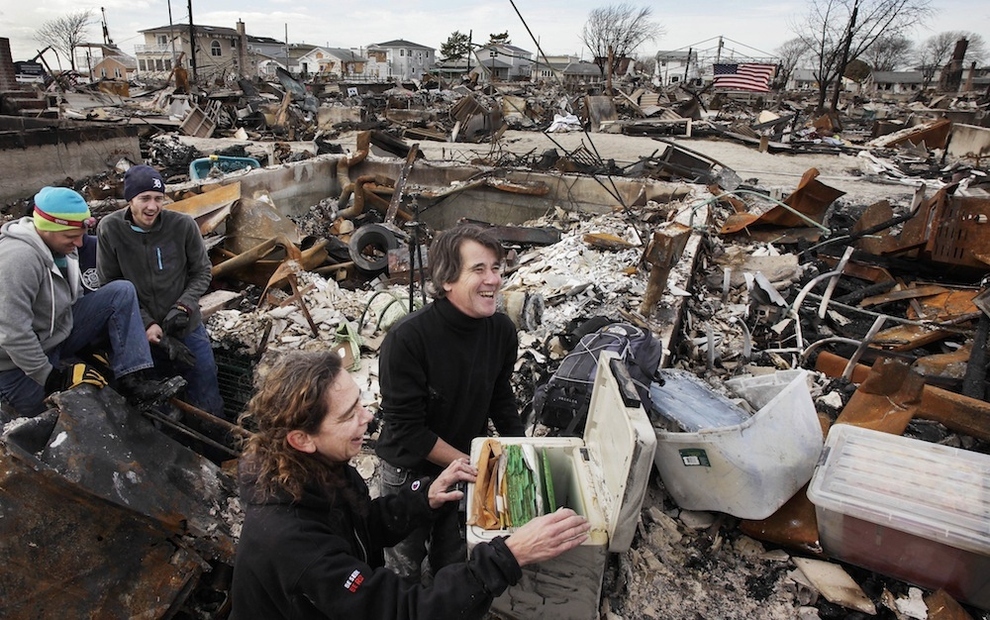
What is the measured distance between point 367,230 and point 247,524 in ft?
21.1

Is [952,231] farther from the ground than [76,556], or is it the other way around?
[952,231]

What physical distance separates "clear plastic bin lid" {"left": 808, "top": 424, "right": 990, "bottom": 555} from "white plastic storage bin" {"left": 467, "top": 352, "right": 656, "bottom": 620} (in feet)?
2.81

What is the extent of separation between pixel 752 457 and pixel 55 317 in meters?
3.42

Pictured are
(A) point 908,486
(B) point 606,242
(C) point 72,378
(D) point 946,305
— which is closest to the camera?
(A) point 908,486

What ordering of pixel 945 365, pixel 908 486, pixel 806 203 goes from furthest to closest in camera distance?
pixel 806 203 → pixel 945 365 → pixel 908 486

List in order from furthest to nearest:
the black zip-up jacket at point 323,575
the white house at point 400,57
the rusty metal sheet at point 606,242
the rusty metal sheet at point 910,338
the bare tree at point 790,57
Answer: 1. the white house at point 400,57
2. the bare tree at point 790,57
3. the rusty metal sheet at point 606,242
4. the rusty metal sheet at point 910,338
5. the black zip-up jacket at point 323,575

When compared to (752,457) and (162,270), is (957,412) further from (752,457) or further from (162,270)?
(162,270)

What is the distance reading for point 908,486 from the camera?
1986 millimetres

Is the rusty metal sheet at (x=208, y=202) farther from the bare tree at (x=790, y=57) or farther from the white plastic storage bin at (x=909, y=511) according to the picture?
the bare tree at (x=790, y=57)

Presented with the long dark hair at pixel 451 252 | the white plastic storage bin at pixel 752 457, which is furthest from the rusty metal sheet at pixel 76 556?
the white plastic storage bin at pixel 752 457

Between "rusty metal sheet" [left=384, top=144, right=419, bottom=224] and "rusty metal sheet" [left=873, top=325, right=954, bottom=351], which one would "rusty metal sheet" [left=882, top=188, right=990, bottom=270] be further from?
"rusty metal sheet" [left=384, top=144, right=419, bottom=224]

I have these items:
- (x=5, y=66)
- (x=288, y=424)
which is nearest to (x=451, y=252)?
(x=288, y=424)

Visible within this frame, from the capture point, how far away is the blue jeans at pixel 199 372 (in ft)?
12.5

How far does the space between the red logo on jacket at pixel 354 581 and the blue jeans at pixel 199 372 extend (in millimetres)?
3070
